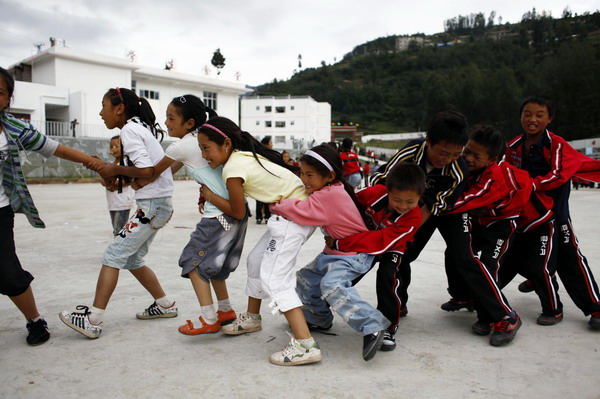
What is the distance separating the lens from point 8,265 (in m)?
2.95

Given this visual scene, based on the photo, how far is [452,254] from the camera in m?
3.38

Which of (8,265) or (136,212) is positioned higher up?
(136,212)

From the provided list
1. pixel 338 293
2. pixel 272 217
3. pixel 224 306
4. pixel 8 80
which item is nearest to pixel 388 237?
pixel 338 293

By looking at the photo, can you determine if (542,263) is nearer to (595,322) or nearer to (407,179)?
(595,322)

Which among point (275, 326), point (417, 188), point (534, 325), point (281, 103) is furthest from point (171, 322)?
point (281, 103)

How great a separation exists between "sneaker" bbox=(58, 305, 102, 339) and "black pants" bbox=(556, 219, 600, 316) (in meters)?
3.56

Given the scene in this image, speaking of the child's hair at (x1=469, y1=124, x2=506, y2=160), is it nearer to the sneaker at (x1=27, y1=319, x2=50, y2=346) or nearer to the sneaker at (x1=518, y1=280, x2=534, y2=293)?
Result: the sneaker at (x1=518, y1=280, x2=534, y2=293)

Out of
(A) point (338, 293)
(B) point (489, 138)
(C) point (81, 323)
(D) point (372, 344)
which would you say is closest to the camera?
(D) point (372, 344)

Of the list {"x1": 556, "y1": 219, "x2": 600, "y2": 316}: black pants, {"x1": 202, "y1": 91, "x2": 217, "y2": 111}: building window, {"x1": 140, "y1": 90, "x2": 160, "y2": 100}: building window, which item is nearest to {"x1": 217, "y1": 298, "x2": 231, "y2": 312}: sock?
{"x1": 556, "y1": 219, "x2": 600, "y2": 316}: black pants

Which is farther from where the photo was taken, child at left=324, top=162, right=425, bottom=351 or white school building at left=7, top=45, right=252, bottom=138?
white school building at left=7, top=45, right=252, bottom=138

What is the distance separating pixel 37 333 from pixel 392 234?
243 cm

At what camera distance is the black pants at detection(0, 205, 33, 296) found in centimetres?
294

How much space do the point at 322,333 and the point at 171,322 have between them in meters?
1.14

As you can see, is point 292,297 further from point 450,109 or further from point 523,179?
point 523,179
